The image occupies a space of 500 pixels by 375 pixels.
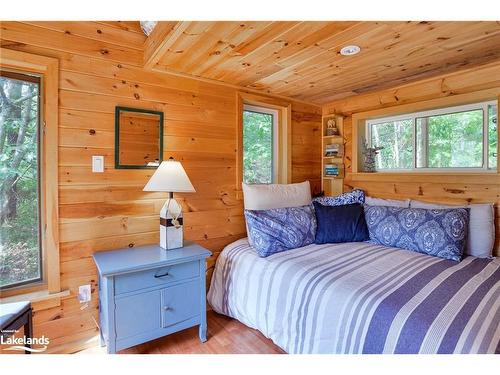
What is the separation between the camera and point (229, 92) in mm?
2416

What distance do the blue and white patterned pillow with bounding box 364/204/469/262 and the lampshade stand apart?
62.2 inches

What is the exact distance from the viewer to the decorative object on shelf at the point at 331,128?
2.97 meters

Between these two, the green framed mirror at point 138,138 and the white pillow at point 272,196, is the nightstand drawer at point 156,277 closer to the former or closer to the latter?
the white pillow at point 272,196

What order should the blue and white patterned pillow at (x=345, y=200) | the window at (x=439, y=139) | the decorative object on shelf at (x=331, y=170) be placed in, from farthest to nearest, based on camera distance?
the decorative object on shelf at (x=331, y=170), the blue and white patterned pillow at (x=345, y=200), the window at (x=439, y=139)

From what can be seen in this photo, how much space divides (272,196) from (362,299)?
1.19 meters

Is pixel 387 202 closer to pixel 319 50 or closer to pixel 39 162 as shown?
pixel 319 50

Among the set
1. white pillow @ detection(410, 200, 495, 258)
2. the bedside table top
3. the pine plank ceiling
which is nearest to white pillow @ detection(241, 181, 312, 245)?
the bedside table top

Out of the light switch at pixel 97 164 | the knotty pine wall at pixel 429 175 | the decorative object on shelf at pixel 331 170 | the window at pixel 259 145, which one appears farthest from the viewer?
the decorative object on shelf at pixel 331 170

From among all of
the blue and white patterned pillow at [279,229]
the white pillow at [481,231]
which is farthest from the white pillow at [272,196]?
the white pillow at [481,231]

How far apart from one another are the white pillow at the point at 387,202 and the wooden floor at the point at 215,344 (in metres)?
1.53

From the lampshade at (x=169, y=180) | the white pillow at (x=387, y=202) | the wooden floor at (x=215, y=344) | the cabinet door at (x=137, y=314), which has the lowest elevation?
the wooden floor at (x=215, y=344)

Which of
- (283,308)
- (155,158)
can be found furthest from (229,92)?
(283,308)

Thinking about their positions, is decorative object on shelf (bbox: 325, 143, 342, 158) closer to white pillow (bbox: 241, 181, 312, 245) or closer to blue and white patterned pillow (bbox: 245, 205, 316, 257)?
white pillow (bbox: 241, 181, 312, 245)
